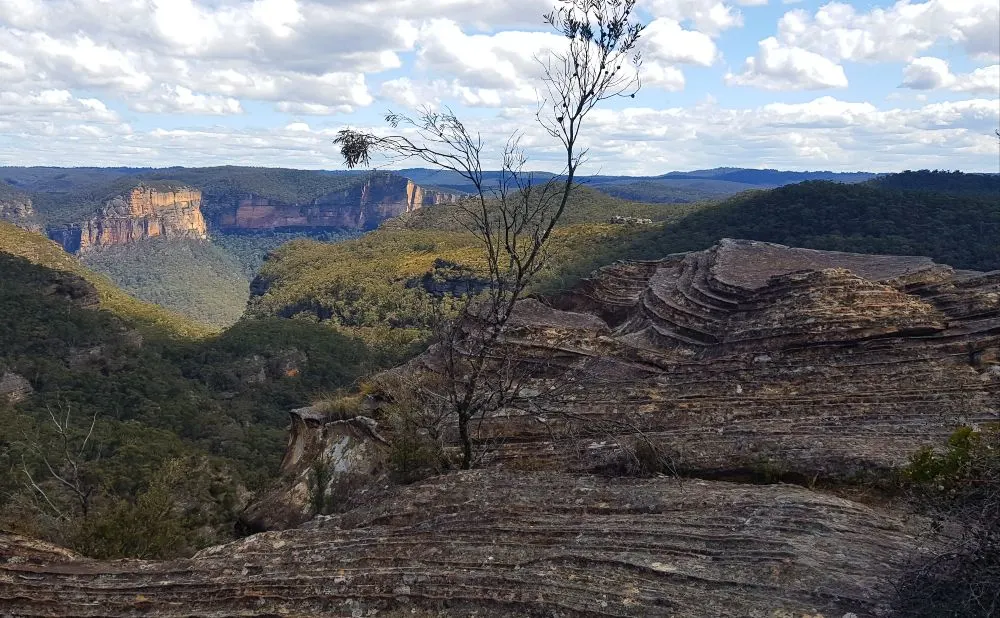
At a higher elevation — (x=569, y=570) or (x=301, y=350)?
(x=569, y=570)

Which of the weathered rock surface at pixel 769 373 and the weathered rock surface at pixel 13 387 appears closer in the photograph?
the weathered rock surface at pixel 769 373

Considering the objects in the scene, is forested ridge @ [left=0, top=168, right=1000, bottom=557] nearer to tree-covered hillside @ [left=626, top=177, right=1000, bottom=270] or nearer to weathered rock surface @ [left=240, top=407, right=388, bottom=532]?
tree-covered hillside @ [left=626, top=177, right=1000, bottom=270]

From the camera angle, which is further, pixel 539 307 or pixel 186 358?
pixel 186 358

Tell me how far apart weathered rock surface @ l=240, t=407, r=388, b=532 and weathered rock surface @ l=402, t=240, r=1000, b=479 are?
2.17 m

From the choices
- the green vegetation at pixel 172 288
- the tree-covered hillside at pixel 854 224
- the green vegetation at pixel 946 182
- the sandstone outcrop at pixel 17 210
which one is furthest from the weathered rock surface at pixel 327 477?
the sandstone outcrop at pixel 17 210

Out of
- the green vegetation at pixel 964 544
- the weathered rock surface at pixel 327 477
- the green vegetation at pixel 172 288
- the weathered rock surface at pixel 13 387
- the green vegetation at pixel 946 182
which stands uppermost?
the green vegetation at pixel 946 182

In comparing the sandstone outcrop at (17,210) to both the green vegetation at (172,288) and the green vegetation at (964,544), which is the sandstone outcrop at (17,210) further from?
the green vegetation at (964,544)

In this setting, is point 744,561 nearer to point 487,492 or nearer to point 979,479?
point 979,479

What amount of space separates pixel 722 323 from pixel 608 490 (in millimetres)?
9865

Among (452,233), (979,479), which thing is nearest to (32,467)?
(979,479)

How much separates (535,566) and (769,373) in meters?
8.17

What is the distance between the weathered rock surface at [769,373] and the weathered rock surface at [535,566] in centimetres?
213

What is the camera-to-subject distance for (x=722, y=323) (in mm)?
17453

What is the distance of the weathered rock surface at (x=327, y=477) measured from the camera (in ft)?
36.9
